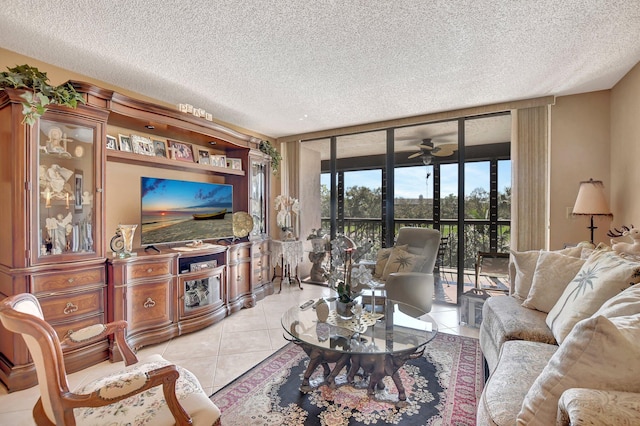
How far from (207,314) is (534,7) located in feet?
12.1

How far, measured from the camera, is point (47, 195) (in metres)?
2.23

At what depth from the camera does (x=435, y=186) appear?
13.2 feet

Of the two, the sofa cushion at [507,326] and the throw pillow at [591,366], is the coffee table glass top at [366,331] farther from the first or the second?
the throw pillow at [591,366]

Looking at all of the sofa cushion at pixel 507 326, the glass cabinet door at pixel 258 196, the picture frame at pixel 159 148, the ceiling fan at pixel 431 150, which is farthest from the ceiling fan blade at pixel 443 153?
the picture frame at pixel 159 148

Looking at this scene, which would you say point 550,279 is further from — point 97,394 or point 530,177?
point 97,394

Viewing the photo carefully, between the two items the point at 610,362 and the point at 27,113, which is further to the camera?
the point at 27,113

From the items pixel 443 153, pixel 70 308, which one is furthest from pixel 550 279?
pixel 70 308

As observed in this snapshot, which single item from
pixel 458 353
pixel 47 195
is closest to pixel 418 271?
pixel 458 353

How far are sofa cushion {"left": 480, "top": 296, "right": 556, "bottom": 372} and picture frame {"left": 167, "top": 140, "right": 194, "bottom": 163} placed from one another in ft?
10.8

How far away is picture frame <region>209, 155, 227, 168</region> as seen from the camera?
364cm

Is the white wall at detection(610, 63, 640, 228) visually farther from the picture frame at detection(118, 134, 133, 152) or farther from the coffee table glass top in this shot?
the picture frame at detection(118, 134, 133, 152)

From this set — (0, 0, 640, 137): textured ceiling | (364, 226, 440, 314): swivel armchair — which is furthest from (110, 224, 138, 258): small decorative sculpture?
(364, 226, 440, 314): swivel armchair

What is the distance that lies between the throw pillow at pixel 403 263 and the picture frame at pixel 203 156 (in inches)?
97.6

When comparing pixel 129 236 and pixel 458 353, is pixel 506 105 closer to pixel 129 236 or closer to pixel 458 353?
pixel 458 353
